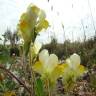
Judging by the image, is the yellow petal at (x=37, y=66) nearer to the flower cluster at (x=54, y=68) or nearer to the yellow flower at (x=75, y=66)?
the flower cluster at (x=54, y=68)

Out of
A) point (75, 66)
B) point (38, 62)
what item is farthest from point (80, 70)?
point (38, 62)

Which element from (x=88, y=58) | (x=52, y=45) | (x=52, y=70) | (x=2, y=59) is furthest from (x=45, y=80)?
(x=52, y=45)

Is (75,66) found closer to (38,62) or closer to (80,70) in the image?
(80,70)

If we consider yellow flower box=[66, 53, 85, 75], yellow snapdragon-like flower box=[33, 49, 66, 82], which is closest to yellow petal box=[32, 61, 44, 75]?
yellow snapdragon-like flower box=[33, 49, 66, 82]

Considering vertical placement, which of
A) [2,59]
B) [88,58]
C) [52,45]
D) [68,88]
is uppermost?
[52,45]

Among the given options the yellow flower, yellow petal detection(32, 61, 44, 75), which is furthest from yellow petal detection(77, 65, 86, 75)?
yellow petal detection(32, 61, 44, 75)

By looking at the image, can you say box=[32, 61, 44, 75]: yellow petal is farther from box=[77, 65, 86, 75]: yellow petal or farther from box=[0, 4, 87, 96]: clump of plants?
box=[77, 65, 86, 75]: yellow petal

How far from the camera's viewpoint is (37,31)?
106cm

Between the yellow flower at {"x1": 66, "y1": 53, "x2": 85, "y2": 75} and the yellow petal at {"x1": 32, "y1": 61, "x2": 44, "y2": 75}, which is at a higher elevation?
the yellow flower at {"x1": 66, "y1": 53, "x2": 85, "y2": 75}

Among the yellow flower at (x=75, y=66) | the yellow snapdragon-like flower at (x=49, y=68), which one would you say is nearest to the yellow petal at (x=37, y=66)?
the yellow snapdragon-like flower at (x=49, y=68)

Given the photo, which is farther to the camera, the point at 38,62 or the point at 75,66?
the point at 75,66

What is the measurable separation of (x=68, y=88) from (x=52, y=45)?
9351mm

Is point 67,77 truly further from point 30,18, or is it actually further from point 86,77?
point 86,77

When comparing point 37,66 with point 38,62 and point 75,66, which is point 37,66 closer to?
point 38,62
